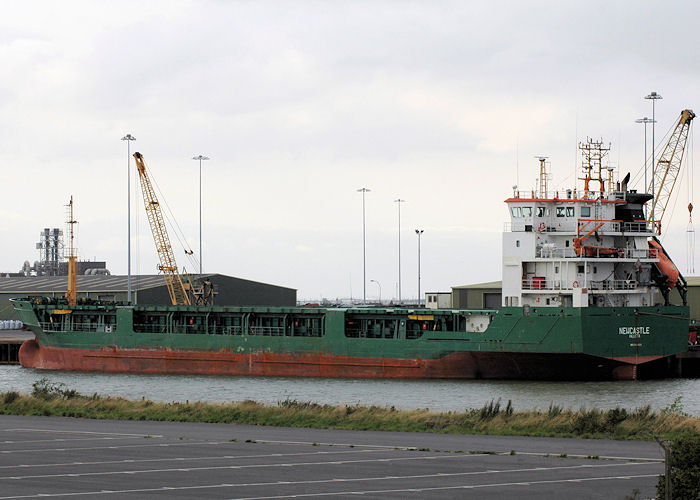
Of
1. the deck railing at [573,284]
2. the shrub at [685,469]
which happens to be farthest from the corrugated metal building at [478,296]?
the shrub at [685,469]

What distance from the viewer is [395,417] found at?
107ft

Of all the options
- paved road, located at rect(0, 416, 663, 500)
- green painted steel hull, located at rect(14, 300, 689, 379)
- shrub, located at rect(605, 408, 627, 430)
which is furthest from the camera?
green painted steel hull, located at rect(14, 300, 689, 379)

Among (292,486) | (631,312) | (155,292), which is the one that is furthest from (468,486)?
(155,292)

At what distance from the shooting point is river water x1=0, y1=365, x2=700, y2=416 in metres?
45.3

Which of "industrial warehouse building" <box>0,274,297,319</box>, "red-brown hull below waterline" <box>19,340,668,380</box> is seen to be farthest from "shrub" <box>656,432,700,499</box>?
"industrial warehouse building" <box>0,274,297,319</box>

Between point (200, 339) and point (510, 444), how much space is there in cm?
3871

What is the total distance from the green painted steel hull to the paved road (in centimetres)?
2456

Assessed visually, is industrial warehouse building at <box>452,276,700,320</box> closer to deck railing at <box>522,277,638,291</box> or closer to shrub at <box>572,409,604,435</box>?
deck railing at <box>522,277,638,291</box>

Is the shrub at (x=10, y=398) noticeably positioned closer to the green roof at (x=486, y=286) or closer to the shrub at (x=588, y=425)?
the shrub at (x=588, y=425)

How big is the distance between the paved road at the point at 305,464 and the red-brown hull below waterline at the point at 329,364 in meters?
24.8

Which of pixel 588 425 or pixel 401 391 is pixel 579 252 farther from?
pixel 588 425

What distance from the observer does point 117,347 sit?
66.6 metres

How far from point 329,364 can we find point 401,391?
9.47 meters

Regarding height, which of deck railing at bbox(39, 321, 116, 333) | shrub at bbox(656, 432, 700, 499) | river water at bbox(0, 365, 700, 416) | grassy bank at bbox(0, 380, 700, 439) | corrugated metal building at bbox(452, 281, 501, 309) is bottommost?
river water at bbox(0, 365, 700, 416)
